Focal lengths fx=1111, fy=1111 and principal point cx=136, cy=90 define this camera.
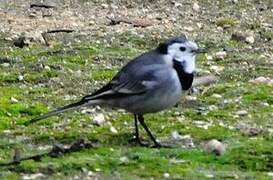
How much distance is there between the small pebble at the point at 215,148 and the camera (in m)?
6.22

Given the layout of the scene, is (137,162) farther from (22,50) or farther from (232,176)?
(22,50)

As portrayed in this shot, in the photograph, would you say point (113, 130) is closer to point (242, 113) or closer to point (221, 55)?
point (242, 113)

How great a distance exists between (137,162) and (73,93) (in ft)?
7.62

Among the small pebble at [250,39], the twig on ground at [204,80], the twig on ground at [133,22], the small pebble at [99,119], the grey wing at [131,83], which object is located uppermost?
the grey wing at [131,83]

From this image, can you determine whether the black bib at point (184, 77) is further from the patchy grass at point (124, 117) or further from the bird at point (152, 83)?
the patchy grass at point (124, 117)

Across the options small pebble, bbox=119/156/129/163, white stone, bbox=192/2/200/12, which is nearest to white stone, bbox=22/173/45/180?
small pebble, bbox=119/156/129/163

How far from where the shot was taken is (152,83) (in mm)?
6531

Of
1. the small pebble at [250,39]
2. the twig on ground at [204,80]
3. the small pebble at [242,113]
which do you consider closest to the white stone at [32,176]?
the small pebble at [242,113]

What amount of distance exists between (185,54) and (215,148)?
2.38 ft

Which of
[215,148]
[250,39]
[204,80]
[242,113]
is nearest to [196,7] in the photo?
[250,39]

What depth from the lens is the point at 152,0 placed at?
505 inches

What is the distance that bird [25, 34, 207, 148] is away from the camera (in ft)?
21.4

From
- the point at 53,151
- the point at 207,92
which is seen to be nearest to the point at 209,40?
the point at 207,92

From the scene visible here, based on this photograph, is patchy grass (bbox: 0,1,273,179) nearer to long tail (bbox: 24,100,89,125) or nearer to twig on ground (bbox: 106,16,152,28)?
long tail (bbox: 24,100,89,125)
